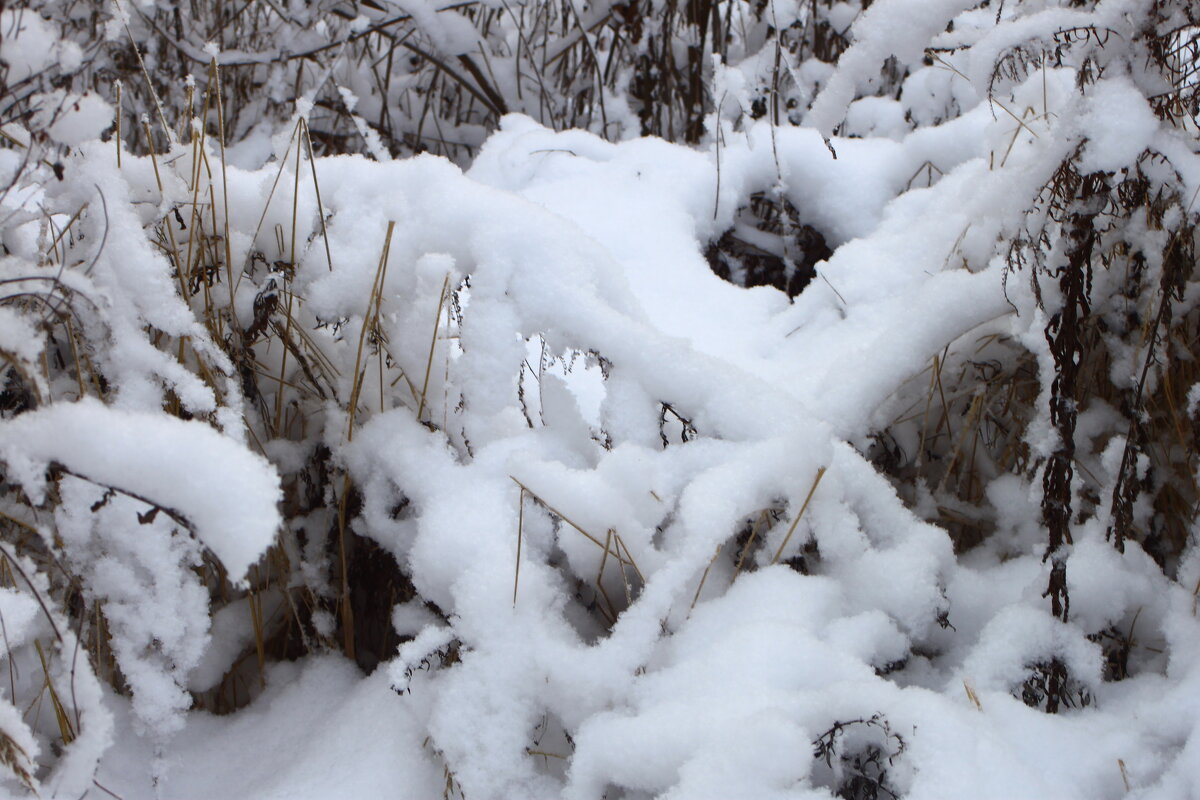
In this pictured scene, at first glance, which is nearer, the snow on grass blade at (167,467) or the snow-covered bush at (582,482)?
the snow on grass blade at (167,467)

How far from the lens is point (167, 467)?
0.76 metres

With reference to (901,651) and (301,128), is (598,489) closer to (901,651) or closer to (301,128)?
(901,651)

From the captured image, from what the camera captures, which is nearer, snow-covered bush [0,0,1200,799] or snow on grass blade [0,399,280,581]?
snow on grass blade [0,399,280,581]

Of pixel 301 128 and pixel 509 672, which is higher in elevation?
pixel 301 128

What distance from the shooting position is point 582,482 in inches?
46.2

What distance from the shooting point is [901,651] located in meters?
1.14

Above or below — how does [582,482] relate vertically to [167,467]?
below

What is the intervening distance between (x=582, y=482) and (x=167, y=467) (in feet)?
1.77

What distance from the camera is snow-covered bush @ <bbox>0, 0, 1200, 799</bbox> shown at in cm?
98

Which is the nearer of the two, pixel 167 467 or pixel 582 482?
pixel 167 467

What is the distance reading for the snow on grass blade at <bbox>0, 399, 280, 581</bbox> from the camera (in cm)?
75

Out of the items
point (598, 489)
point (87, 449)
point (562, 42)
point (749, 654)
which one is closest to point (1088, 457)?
point (749, 654)

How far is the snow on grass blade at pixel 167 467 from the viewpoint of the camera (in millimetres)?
748

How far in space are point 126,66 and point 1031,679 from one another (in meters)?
3.06
